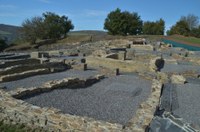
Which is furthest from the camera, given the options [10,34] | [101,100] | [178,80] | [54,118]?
[10,34]

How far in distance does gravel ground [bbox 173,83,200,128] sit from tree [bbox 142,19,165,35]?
201 ft

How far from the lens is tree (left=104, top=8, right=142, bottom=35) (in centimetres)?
6881

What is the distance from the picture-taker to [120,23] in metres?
68.7

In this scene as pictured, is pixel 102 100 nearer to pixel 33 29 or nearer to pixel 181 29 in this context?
pixel 33 29

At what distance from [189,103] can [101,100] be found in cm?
430

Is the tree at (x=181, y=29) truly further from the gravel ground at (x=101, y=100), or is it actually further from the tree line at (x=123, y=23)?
the gravel ground at (x=101, y=100)

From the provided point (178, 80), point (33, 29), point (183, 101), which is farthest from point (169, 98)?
point (33, 29)

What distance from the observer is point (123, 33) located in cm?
6919

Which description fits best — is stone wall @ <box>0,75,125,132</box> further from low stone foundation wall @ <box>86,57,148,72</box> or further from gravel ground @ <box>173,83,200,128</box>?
low stone foundation wall @ <box>86,57,148,72</box>

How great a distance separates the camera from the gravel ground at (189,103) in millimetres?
10562

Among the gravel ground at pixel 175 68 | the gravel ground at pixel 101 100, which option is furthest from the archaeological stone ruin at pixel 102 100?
the gravel ground at pixel 175 68

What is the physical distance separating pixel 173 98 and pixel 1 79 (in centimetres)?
999

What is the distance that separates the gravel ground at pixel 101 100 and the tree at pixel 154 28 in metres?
62.1

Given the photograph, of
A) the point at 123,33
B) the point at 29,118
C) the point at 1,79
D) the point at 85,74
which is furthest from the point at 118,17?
the point at 29,118
